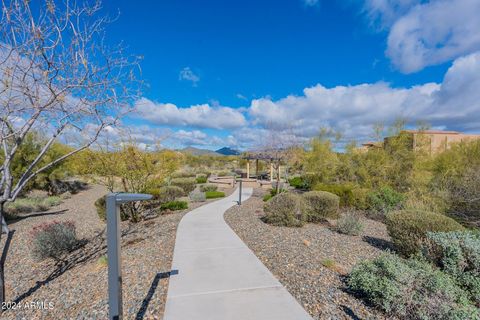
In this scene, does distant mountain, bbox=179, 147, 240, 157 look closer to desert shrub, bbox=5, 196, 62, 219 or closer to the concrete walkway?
desert shrub, bbox=5, 196, 62, 219

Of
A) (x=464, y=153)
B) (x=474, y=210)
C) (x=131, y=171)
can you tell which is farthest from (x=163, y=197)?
(x=464, y=153)

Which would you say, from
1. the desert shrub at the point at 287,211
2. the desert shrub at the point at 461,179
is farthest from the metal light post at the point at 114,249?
the desert shrub at the point at 461,179

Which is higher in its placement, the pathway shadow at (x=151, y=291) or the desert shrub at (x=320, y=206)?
the desert shrub at (x=320, y=206)

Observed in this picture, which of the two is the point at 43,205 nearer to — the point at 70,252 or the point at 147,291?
the point at 70,252

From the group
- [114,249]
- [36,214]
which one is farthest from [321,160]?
[36,214]

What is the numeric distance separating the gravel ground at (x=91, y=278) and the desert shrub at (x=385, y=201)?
8003mm

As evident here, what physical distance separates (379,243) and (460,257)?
8.36 feet

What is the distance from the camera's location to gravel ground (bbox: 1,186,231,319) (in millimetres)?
3172

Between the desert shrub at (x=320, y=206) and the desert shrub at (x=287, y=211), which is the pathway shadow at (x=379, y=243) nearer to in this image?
the desert shrub at (x=320, y=206)

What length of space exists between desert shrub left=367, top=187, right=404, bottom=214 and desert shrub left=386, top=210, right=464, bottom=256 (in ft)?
14.5

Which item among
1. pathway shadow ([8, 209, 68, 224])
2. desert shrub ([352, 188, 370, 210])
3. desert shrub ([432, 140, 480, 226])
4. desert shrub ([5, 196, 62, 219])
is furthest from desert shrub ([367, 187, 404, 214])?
desert shrub ([5, 196, 62, 219])

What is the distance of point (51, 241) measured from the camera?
556 centimetres

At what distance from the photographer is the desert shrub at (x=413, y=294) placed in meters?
2.67

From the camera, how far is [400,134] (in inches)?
472
